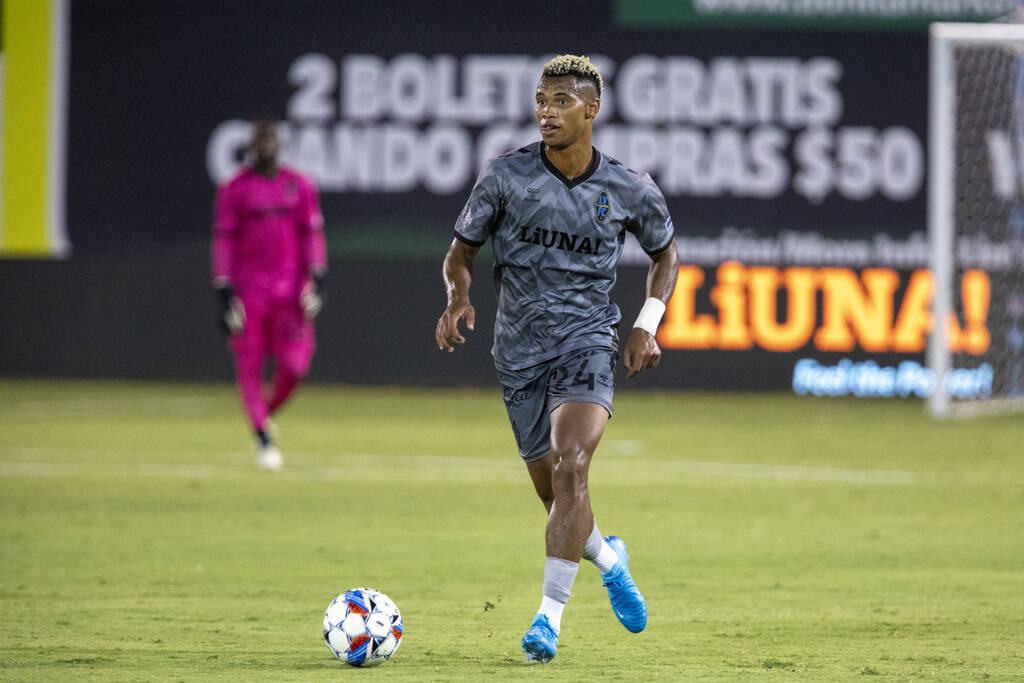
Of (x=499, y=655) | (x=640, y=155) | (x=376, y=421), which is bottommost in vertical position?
(x=376, y=421)

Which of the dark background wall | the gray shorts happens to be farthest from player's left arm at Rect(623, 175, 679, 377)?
the dark background wall

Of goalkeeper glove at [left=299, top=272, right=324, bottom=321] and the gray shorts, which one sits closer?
the gray shorts

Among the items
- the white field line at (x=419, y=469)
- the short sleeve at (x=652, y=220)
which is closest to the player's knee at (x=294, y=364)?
the white field line at (x=419, y=469)

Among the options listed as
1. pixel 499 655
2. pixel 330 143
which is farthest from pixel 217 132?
pixel 499 655

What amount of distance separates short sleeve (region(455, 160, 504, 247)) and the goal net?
1232 cm

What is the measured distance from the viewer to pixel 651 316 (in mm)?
6496

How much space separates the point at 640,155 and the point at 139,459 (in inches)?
337

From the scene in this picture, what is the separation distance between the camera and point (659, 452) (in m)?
14.4

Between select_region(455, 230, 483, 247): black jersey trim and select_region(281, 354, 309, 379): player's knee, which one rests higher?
select_region(455, 230, 483, 247): black jersey trim

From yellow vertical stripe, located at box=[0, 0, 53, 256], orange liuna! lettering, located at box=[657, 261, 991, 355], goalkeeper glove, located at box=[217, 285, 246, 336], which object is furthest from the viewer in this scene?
yellow vertical stripe, located at box=[0, 0, 53, 256]

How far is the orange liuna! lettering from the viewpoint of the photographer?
19672 mm

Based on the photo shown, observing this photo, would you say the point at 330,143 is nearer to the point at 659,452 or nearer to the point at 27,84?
the point at 27,84

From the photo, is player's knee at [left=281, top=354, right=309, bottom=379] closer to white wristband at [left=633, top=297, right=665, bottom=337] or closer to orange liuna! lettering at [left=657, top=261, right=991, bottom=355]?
white wristband at [left=633, top=297, right=665, bottom=337]

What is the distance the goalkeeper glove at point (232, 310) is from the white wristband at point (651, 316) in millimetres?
6895
